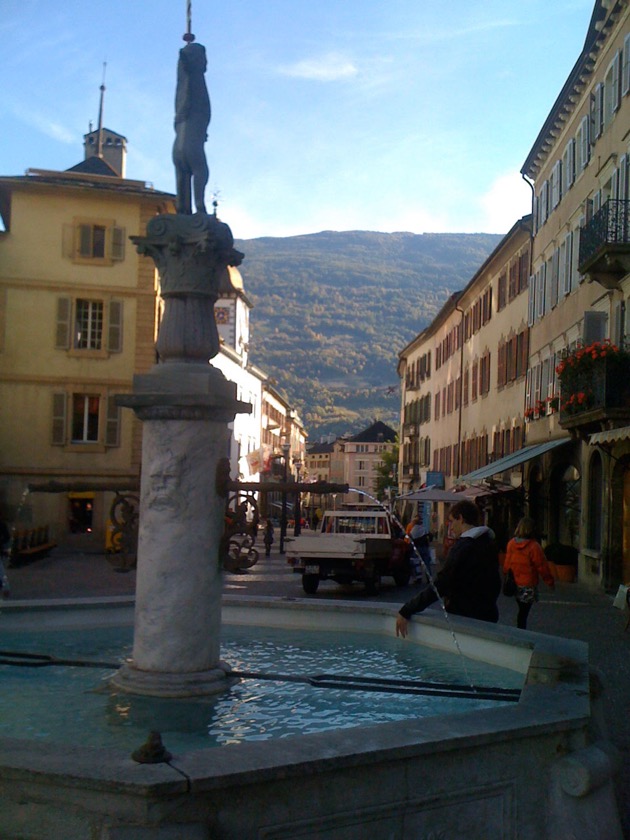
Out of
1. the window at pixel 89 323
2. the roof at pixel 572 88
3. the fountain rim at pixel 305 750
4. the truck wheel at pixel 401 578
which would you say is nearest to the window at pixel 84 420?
the window at pixel 89 323

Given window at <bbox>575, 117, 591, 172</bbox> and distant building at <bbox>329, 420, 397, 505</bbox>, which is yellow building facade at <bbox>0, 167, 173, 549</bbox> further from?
distant building at <bbox>329, 420, 397, 505</bbox>

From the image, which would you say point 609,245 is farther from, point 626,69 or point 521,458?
point 521,458

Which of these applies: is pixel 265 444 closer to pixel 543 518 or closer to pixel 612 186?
pixel 543 518

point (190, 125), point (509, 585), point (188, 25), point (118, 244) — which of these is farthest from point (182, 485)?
point (118, 244)

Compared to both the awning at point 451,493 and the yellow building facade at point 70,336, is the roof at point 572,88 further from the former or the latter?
the yellow building facade at point 70,336

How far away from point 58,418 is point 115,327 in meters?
3.94

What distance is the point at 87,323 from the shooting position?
130 ft

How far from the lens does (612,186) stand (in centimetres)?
2648

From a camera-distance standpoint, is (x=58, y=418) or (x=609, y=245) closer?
(x=609, y=245)

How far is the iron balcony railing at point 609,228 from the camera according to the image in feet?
78.6

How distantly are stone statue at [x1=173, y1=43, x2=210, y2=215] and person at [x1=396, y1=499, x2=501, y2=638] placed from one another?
9.66ft

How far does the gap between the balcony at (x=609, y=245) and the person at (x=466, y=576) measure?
1736cm

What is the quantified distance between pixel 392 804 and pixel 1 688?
3319 millimetres

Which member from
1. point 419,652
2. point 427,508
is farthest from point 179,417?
point 427,508
